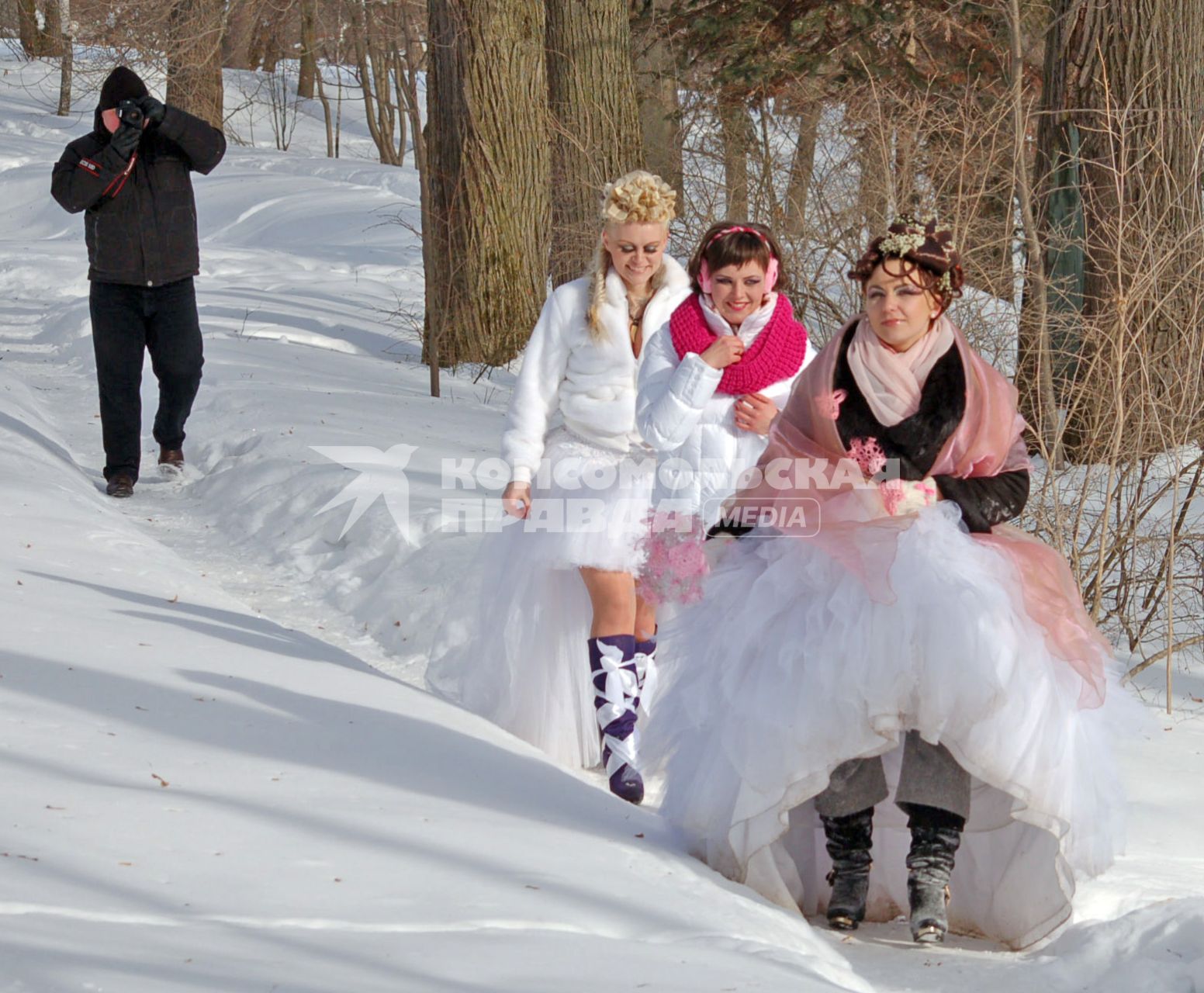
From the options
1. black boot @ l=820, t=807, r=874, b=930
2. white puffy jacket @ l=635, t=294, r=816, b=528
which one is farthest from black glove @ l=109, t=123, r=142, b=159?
black boot @ l=820, t=807, r=874, b=930

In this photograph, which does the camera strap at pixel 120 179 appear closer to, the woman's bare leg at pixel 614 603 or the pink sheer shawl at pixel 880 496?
the woman's bare leg at pixel 614 603

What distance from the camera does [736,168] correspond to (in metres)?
10.0

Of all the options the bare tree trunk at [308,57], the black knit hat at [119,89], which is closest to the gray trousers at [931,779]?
the black knit hat at [119,89]

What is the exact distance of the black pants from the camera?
7812 millimetres

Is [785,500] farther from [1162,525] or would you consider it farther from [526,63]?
[526,63]

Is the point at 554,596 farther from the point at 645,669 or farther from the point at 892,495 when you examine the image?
the point at 892,495

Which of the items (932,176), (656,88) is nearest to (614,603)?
(932,176)

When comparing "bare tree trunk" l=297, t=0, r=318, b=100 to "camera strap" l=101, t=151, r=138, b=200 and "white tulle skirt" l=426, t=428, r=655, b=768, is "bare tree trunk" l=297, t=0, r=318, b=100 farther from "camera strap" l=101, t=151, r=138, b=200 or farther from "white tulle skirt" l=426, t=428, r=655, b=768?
"white tulle skirt" l=426, t=428, r=655, b=768

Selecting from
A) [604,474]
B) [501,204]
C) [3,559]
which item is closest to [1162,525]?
[604,474]

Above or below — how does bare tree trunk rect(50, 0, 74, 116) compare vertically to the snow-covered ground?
above

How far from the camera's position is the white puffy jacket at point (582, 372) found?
4.88m

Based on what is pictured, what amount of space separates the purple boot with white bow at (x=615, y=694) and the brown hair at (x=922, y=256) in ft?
4.76

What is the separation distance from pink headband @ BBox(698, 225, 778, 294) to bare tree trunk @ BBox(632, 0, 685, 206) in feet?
26.9

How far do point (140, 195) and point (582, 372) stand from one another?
3789 mm
